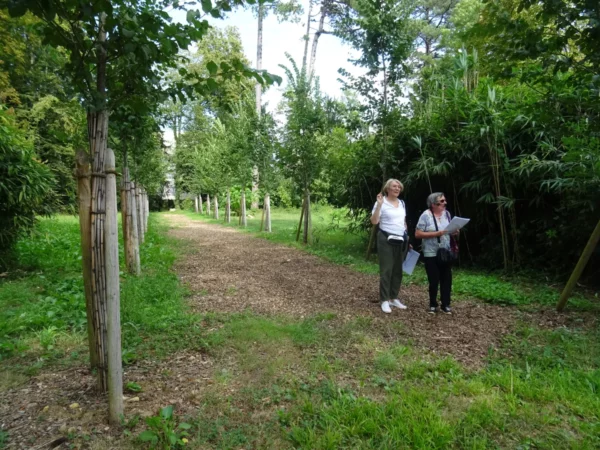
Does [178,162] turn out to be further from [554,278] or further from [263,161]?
[554,278]

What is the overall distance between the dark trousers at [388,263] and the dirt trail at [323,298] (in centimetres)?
30

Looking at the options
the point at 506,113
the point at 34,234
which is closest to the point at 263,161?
the point at 34,234

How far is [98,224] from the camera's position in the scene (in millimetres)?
2592

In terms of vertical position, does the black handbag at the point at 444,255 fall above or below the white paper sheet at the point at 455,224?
below

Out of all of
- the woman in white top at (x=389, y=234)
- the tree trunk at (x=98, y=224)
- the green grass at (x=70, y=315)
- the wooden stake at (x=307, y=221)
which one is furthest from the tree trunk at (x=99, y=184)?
the wooden stake at (x=307, y=221)

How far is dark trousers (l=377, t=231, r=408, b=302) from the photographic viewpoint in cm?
493

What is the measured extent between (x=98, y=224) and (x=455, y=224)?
12.2ft

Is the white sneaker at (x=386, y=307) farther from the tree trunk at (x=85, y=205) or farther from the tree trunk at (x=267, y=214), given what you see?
the tree trunk at (x=267, y=214)

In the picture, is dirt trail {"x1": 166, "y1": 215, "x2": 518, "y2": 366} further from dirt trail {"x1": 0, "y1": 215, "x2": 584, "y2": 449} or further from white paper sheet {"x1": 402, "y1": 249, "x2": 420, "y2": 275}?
white paper sheet {"x1": 402, "y1": 249, "x2": 420, "y2": 275}

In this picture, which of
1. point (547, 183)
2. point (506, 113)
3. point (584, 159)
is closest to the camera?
point (584, 159)

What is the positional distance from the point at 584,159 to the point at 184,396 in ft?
17.5

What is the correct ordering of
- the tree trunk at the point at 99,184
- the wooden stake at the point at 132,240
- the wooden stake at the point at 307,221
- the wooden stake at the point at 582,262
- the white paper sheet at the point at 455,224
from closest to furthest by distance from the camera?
the tree trunk at the point at 99,184, the wooden stake at the point at 582,262, the white paper sheet at the point at 455,224, the wooden stake at the point at 132,240, the wooden stake at the point at 307,221

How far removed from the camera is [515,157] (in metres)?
6.99

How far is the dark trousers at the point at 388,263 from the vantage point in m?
4.93
